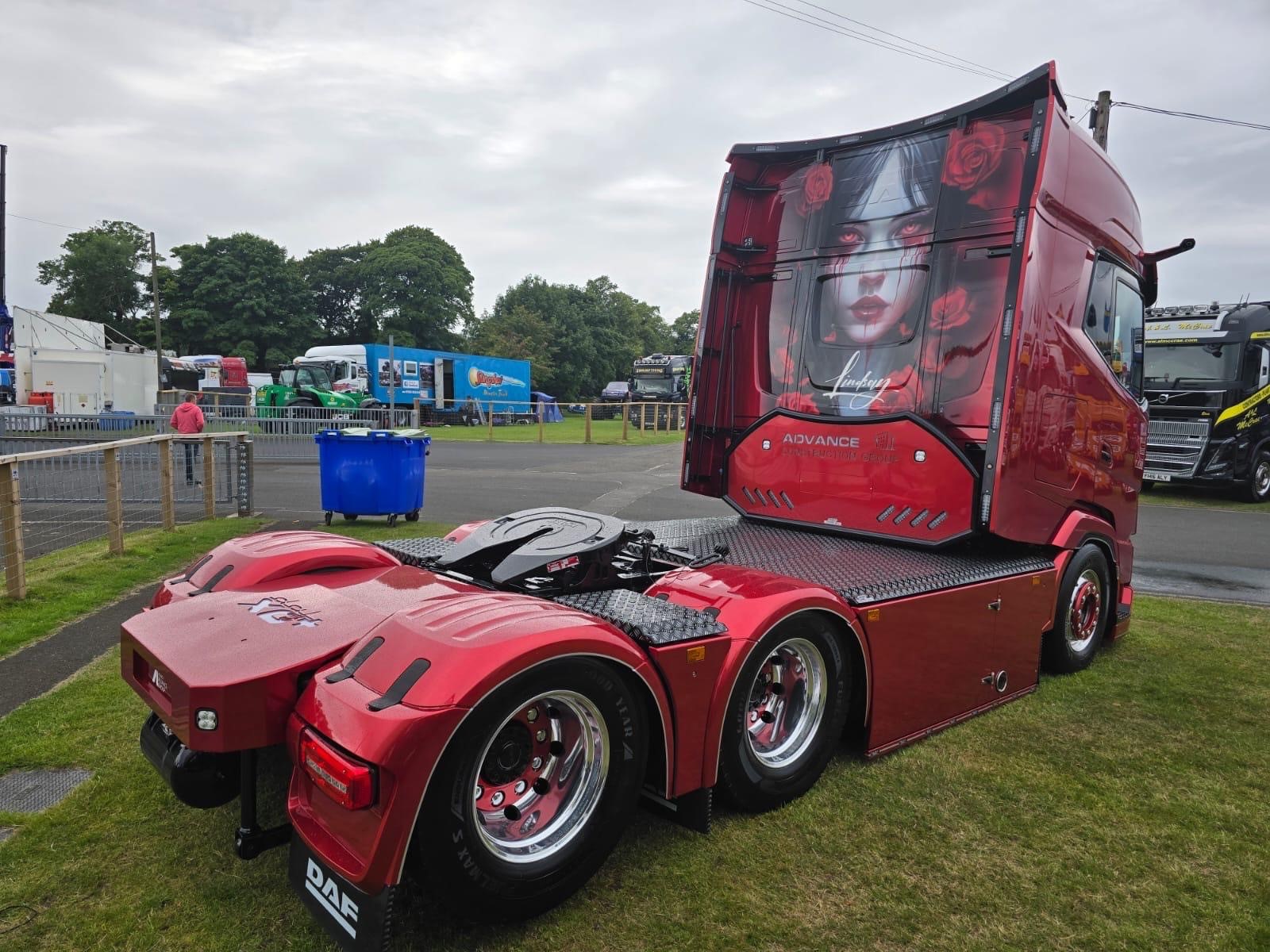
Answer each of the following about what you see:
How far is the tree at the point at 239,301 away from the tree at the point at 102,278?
8.98m

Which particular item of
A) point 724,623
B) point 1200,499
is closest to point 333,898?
point 724,623

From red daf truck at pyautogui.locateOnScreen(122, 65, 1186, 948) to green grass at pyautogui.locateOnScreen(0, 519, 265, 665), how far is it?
2.72 metres

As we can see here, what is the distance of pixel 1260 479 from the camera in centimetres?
1516

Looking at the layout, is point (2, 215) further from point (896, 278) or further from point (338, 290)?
point (338, 290)

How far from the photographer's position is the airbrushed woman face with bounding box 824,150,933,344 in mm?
4801

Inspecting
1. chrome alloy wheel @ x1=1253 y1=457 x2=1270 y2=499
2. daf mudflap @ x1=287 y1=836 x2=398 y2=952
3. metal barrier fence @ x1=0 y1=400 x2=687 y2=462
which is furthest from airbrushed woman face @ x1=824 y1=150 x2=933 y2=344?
chrome alloy wheel @ x1=1253 y1=457 x2=1270 y2=499

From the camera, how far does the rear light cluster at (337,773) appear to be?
1979mm

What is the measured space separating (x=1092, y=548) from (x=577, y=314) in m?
64.8

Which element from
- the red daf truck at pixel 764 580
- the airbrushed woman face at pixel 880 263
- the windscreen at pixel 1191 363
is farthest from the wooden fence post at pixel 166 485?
the windscreen at pixel 1191 363

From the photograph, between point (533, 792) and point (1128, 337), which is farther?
point (1128, 337)

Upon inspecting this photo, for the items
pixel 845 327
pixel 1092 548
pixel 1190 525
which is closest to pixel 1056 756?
pixel 1092 548

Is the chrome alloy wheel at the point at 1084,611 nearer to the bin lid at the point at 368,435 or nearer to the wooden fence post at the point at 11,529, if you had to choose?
the bin lid at the point at 368,435

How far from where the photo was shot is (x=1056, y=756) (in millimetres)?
3707

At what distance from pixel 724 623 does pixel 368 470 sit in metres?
7.33
